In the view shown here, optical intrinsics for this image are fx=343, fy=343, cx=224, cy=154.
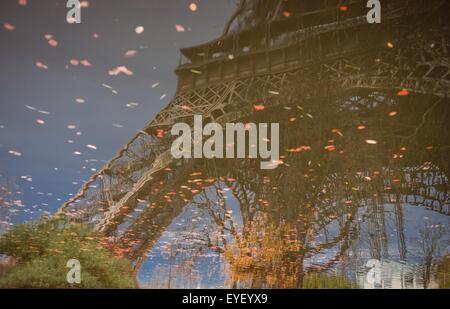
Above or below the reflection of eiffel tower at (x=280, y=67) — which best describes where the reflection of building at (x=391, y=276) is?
below

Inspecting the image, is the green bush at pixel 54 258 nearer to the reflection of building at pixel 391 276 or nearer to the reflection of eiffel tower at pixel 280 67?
the reflection of eiffel tower at pixel 280 67

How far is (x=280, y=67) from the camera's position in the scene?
17.1ft

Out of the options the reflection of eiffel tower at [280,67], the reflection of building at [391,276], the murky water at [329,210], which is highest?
the reflection of eiffel tower at [280,67]

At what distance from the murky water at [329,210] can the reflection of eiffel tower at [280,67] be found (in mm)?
327

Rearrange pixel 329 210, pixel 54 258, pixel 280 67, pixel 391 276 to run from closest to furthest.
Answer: pixel 54 258 < pixel 391 276 < pixel 329 210 < pixel 280 67

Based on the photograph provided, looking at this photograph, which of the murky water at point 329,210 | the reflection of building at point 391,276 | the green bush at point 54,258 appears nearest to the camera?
the green bush at point 54,258

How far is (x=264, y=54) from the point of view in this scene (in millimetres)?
5414

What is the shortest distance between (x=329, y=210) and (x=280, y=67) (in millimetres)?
2271

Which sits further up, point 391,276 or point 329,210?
point 329,210

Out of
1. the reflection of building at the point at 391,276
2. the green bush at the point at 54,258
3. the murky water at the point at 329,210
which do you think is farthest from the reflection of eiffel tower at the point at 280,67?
the reflection of building at the point at 391,276

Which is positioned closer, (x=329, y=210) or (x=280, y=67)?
(x=329, y=210)

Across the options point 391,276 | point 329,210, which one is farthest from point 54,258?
point 391,276

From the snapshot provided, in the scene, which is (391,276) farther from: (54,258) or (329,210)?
(54,258)

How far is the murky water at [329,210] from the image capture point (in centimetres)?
393
